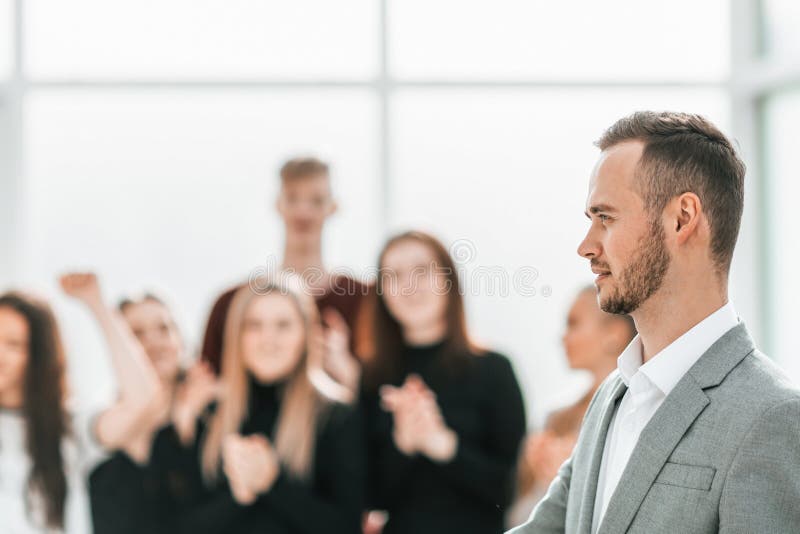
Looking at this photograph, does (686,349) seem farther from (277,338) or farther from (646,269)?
(277,338)

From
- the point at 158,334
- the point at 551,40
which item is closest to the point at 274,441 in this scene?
the point at 158,334

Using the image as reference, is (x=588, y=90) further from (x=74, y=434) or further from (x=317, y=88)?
(x=74, y=434)

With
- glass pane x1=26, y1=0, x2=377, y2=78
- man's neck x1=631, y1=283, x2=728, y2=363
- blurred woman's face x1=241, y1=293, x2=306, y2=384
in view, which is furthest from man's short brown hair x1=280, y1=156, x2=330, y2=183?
man's neck x1=631, y1=283, x2=728, y2=363

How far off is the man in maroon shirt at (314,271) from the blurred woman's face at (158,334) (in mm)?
144

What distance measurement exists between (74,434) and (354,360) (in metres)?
1.07

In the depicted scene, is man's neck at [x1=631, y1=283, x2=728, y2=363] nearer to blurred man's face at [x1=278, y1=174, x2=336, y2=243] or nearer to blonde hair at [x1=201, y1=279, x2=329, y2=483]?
blonde hair at [x1=201, y1=279, x2=329, y2=483]

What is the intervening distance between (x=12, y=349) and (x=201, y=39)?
1.55 metres

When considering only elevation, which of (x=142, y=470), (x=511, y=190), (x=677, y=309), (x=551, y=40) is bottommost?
(x=142, y=470)

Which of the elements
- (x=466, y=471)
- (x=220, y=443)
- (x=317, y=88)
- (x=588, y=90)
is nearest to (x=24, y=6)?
(x=317, y=88)

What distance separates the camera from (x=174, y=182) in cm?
431

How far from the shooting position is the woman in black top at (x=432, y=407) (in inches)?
133

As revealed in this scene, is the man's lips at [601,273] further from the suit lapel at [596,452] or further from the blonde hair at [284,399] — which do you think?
the blonde hair at [284,399]

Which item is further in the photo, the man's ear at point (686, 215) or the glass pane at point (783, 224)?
the glass pane at point (783, 224)

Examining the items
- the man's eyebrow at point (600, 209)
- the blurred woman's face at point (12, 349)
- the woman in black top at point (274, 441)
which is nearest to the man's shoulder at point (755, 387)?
the man's eyebrow at point (600, 209)
